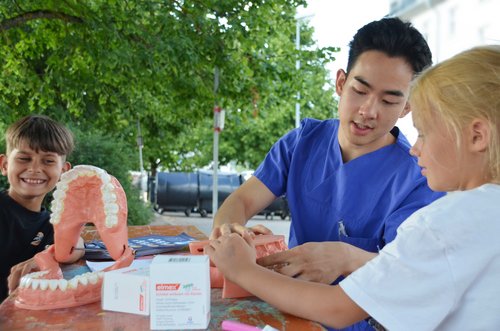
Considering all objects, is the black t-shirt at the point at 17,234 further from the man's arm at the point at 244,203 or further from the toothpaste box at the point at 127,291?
the toothpaste box at the point at 127,291

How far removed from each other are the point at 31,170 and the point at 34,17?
344 centimetres

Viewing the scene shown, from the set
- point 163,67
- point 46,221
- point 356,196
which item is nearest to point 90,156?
point 163,67

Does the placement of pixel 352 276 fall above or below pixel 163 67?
below

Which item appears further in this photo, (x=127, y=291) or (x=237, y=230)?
(x=237, y=230)

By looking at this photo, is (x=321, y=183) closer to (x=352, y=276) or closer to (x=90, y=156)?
(x=352, y=276)

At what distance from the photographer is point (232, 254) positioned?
1328mm

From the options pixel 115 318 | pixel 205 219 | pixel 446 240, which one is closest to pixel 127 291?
pixel 115 318

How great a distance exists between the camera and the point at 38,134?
7.52ft

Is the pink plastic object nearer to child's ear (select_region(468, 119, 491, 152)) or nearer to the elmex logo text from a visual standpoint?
the elmex logo text

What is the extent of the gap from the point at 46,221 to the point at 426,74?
1.82 m

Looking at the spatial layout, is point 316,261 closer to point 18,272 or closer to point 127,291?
point 127,291

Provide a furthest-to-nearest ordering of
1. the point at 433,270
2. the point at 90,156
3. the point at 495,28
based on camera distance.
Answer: the point at 90,156, the point at 495,28, the point at 433,270

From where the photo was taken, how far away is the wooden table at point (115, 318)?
1.14 meters

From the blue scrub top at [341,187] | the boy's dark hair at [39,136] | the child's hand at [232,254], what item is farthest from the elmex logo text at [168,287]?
the boy's dark hair at [39,136]
